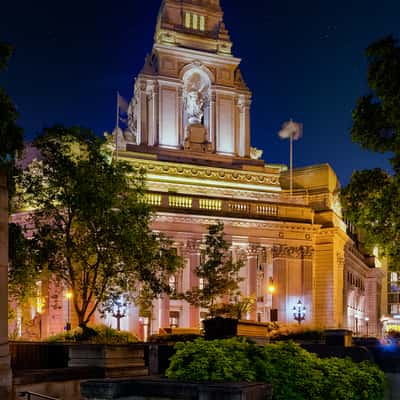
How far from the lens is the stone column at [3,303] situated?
1548cm

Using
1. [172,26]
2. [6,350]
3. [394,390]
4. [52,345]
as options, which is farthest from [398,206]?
[172,26]

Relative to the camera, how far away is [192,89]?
282ft

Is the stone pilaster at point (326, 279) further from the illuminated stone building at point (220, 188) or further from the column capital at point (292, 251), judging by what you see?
the column capital at point (292, 251)

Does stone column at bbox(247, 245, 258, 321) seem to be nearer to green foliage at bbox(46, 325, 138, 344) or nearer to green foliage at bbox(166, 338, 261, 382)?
green foliage at bbox(46, 325, 138, 344)

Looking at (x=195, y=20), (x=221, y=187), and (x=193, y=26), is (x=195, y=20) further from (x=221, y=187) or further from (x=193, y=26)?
(x=221, y=187)

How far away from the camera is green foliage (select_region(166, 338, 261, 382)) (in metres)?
13.3

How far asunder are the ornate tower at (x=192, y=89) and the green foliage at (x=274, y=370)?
65.2 meters

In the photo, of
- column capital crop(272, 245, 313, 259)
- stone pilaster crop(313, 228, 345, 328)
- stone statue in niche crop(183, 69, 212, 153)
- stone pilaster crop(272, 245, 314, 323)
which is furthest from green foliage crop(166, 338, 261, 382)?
stone statue in niche crop(183, 69, 212, 153)

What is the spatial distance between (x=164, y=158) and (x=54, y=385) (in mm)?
57167

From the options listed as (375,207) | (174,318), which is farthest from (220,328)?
(174,318)

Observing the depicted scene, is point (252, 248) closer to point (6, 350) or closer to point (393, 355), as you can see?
point (393, 355)

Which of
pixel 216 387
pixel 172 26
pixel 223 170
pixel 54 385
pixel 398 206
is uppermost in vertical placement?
pixel 172 26

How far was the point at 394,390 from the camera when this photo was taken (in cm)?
2050

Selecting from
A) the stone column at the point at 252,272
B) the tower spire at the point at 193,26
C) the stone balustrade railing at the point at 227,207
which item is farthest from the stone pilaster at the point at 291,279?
the tower spire at the point at 193,26
